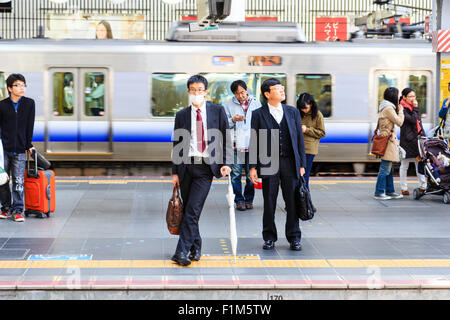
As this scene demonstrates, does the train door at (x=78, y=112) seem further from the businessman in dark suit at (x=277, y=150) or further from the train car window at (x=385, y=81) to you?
the businessman in dark suit at (x=277, y=150)

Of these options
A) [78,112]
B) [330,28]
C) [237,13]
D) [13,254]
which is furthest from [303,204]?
[330,28]

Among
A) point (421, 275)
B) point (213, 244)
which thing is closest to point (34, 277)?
point (213, 244)

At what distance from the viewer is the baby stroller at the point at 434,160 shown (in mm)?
10523

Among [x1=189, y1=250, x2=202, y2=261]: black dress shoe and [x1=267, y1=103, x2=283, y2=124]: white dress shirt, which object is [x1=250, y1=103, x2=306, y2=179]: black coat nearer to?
[x1=267, y1=103, x2=283, y2=124]: white dress shirt

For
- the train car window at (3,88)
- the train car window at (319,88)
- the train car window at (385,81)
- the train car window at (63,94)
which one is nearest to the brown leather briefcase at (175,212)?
the train car window at (63,94)

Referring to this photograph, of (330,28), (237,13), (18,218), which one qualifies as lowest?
(18,218)

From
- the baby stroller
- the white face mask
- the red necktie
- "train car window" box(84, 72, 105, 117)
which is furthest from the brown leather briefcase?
"train car window" box(84, 72, 105, 117)

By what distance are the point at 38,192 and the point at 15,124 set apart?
0.93 meters

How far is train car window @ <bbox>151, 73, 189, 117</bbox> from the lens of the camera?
14500 millimetres

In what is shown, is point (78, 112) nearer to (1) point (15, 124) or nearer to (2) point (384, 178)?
(1) point (15, 124)

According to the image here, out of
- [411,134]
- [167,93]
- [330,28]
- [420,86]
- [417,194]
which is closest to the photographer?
[417,194]

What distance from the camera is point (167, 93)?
14531 millimetres

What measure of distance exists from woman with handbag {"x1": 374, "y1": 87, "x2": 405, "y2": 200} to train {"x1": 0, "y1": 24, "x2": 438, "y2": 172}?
3.86 metres

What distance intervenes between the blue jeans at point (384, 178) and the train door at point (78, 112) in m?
5.86
